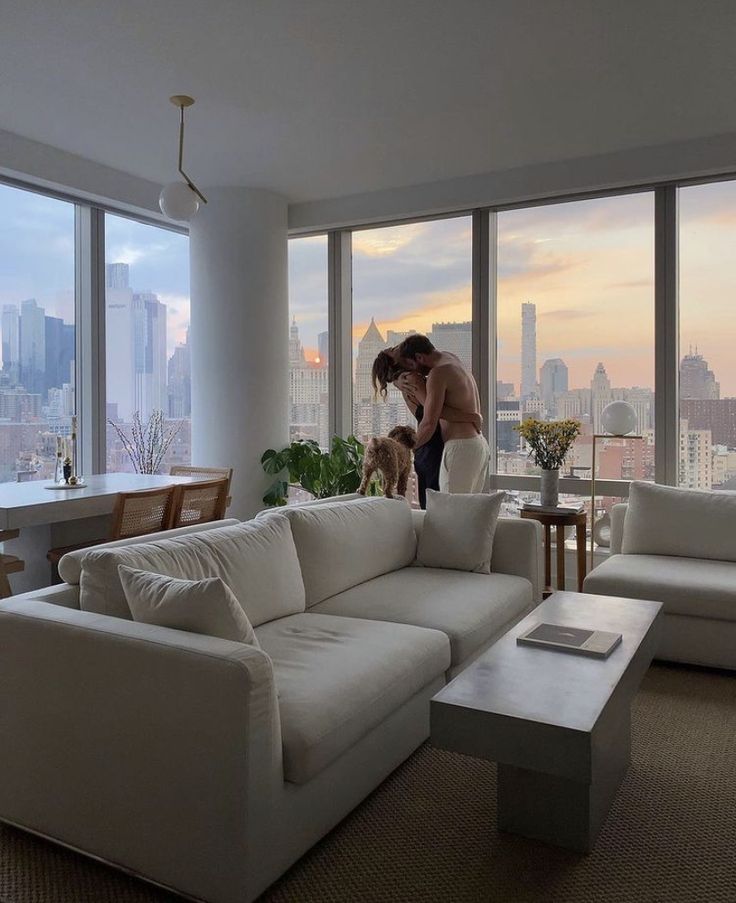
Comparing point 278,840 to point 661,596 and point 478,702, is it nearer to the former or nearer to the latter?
point 478,702

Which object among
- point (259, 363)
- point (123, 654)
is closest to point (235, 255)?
point (259, 363)

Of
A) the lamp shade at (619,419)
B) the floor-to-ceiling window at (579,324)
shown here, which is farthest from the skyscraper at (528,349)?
the lamp shade at (619,419)

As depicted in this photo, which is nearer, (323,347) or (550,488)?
(550,488)

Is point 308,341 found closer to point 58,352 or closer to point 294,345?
point 294,345

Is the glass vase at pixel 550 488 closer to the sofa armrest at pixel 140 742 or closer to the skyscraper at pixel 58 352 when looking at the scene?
the sofa armrest at pixel 140 742

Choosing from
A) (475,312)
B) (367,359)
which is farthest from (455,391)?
(367,359)

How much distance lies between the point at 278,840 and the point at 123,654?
607mm

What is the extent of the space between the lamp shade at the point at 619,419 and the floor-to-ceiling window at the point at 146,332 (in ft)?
11.3

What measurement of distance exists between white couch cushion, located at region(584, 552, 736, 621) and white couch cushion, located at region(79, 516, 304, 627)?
164 centimetres

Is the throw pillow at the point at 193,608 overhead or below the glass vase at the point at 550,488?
below

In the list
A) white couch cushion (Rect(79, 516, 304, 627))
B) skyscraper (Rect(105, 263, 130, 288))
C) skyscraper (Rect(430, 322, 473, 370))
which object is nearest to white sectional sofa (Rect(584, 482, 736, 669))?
white couch cushion (Rect(79, 516, 304, 627))

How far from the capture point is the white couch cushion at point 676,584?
346 centimetres

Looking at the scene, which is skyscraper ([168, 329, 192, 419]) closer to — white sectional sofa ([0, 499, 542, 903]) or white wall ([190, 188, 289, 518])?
white wall ([190, 188, 289, 518])

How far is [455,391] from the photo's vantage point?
15.5 ft
